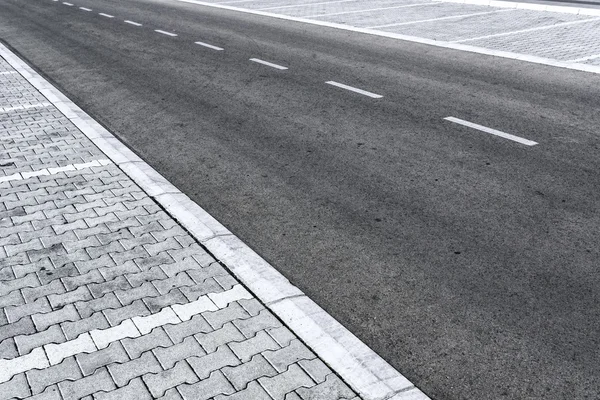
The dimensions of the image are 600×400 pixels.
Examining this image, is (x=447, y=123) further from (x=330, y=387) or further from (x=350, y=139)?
(x=330, y=387)

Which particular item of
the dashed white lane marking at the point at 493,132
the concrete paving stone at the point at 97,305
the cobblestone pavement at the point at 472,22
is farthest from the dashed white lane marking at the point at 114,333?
the cobblestone pavement at the point at 472,22

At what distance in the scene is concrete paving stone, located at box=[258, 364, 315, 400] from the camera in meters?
4.24

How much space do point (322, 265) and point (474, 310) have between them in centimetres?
141

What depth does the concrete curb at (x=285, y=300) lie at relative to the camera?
440 cm

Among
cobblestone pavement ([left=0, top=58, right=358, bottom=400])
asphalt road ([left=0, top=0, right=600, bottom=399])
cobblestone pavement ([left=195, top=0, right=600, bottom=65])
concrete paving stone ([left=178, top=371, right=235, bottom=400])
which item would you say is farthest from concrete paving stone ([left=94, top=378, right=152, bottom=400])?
cobblestone pavement ([left=195, top=0, right=600, bottom=65])

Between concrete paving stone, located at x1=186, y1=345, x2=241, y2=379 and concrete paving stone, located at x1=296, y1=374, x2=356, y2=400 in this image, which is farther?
concrete paving stone, located at x1=186, y1=345, x2=241, y2=379

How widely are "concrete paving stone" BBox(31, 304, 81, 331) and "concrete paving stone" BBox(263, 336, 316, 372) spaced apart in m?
1.52

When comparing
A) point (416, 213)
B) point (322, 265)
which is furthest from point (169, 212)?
point (416, 213)

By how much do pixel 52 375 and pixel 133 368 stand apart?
50 cm

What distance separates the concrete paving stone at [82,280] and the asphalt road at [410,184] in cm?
153

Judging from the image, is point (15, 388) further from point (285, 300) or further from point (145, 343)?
point (285, 300)

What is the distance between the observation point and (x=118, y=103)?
12.1 metres

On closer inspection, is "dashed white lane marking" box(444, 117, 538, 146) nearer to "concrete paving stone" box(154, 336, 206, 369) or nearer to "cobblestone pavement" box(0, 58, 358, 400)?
"cobblestone pavement" box(0, 58, 358, 400)

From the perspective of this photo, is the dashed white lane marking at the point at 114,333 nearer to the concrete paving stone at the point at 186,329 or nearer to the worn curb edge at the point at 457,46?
the concrete paving stone at the point at 186,329
